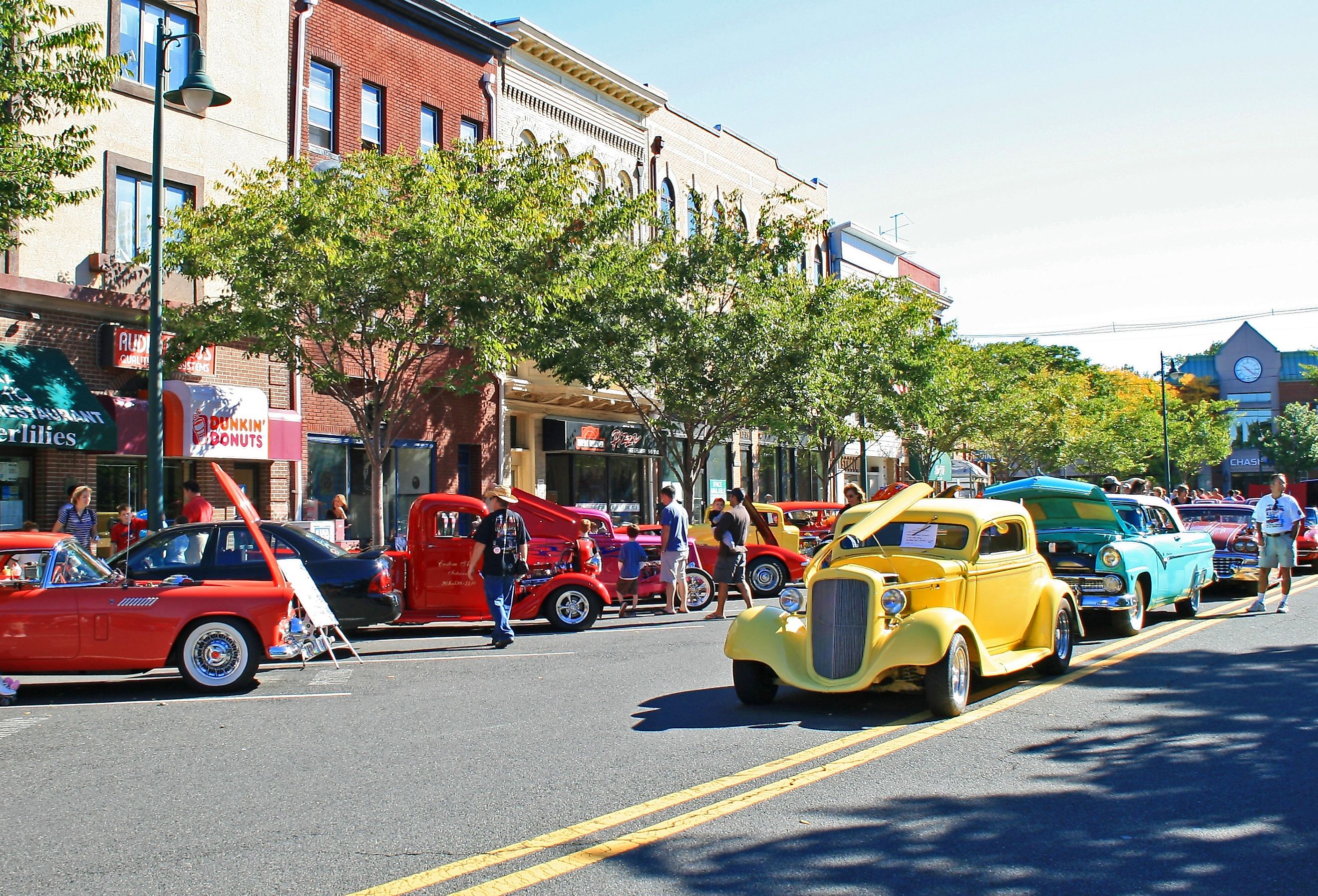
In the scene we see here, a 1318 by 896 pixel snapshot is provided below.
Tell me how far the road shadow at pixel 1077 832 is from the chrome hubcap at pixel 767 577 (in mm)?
11536

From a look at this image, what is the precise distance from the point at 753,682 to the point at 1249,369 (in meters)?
94.8

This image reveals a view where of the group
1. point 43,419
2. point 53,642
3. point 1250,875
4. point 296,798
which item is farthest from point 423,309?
point 1250,875

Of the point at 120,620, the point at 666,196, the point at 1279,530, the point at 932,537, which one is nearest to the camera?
the point at 932,537

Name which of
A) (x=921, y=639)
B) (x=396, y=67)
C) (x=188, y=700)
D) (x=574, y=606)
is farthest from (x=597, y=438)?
(x=921, y=639)

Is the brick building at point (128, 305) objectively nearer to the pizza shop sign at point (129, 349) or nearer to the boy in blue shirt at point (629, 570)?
the pizza shop sign at point (129, 349)

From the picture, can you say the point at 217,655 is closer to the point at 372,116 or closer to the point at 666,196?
the point at 372,116

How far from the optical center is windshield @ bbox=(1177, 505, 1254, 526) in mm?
20516

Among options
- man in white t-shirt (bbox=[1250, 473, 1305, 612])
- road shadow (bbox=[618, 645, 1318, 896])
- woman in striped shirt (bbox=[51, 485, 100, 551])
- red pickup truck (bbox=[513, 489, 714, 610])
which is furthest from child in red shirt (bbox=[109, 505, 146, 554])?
man in white t-shirt (bbox=[1250, 473, 1305, 612])

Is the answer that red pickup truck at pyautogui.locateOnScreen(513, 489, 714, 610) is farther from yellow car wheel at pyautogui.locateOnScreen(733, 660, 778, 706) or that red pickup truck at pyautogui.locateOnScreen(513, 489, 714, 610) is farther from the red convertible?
yellow car wheel at pyautogui.locateOnScreen(733, 660, 778, 706)

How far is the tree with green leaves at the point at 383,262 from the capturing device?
57.0ft

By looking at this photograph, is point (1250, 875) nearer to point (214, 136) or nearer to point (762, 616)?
point (762, 616)

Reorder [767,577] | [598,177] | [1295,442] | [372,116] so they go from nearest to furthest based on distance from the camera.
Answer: [767,577], [372,116], [598,177], [1295,442]

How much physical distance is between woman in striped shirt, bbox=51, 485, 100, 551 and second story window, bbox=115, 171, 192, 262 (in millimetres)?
5097

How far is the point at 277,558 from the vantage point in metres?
12.6
